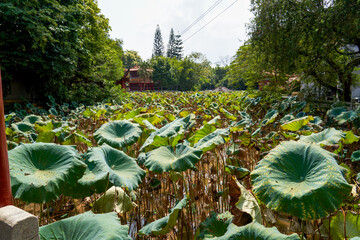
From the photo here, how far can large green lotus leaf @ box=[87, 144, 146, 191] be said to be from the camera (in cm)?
126

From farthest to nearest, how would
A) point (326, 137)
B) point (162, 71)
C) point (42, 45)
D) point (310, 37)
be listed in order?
point (162, 71) < point (42, 45) < point (310, 37) < point (326, 137)

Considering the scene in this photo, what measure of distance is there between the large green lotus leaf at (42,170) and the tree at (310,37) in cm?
522

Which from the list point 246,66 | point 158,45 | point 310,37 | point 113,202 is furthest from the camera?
point 158,45

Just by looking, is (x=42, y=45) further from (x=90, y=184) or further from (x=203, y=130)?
(x=90, y=184)

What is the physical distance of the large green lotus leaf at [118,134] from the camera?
76.7 inches

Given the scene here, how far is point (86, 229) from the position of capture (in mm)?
914

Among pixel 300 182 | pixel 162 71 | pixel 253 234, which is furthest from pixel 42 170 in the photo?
pixel 162 71

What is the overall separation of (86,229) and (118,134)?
52.6 inches

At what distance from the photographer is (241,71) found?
1008cm

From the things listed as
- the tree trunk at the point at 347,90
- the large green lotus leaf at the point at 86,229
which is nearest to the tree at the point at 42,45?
the large green lotus leaf at the point at 86,229

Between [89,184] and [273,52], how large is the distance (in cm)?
643

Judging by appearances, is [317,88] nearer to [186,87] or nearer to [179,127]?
[179,127]

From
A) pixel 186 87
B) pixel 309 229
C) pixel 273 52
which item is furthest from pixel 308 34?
pixel 186 87

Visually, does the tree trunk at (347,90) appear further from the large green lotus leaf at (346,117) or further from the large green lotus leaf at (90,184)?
the large green lotus leaf at (90,184)
